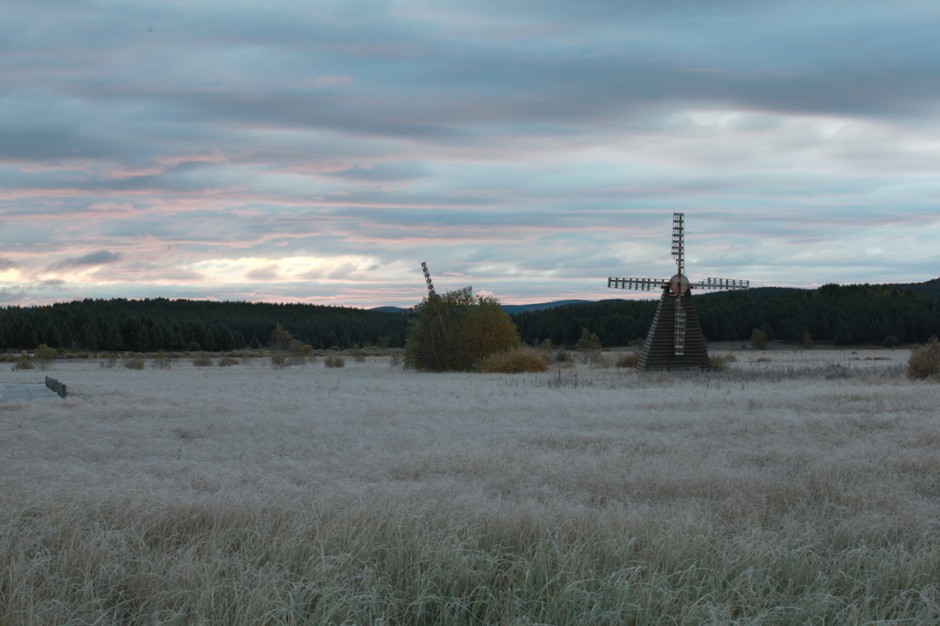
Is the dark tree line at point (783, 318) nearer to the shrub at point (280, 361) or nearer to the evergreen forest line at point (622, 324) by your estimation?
the evergreen forest line at point (622, 324)

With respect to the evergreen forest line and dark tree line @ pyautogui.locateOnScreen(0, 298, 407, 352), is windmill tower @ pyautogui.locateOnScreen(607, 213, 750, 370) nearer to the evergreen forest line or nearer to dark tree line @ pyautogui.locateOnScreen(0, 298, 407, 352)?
the evergreen forest line

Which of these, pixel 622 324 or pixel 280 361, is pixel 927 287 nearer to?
pixel 622 324

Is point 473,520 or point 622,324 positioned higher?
point 622,324

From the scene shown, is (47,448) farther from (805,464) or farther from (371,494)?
(805,464)

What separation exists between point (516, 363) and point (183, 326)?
70193 millimetres

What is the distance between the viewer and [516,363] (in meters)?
36.3

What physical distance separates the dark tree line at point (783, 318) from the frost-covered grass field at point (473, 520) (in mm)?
64806

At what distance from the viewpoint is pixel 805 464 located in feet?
35.3

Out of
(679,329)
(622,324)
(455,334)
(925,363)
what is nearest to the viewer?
(925,363)

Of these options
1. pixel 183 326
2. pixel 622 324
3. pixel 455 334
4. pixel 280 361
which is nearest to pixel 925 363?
pixel 455 334

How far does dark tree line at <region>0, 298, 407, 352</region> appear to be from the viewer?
84938mm

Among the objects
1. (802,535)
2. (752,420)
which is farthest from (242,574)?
(752,420)

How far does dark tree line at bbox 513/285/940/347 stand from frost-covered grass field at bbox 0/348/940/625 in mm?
64806

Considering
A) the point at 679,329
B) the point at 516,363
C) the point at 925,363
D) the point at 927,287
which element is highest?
the point at 927,287
